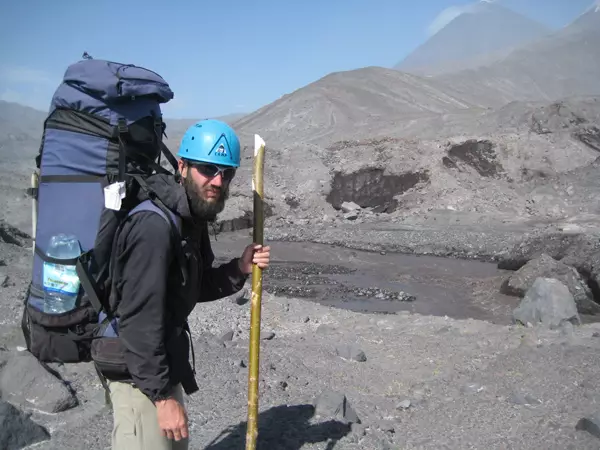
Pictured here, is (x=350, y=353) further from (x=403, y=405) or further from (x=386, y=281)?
(x=386, y=281)

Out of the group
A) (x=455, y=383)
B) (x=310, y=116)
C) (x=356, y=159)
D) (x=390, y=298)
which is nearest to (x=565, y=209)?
(x=356, y=159)

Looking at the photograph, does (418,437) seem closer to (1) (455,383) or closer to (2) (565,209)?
(1) (455,383)

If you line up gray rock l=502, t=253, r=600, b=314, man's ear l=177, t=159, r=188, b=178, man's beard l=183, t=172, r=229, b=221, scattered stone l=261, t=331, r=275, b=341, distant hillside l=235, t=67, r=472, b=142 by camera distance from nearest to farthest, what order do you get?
1. man's beard l=183, t=172, r=229, b=221
2. man's ear l=177, t=159, r=188, b=178
3. scattered stone l=261, t=331, r=275, b=341
4. gray rock l=502, t=253, r=600, b=314
5. distant hillside l=235, t=67, r=472, b=142

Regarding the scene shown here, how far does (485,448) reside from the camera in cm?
448

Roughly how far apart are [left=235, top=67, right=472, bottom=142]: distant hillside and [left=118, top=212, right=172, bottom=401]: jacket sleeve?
38.8 m

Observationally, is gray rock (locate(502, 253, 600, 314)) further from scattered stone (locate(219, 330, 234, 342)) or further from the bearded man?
the bearded man

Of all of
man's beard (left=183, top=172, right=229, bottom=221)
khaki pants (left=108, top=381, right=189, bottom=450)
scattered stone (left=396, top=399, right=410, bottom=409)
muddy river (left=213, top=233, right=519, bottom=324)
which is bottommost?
muddy river (left=213, top=233, right=519, bottom=324)

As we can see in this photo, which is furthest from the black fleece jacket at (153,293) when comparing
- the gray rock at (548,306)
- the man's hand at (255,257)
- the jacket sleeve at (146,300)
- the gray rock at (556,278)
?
the gray rock at (556,278)

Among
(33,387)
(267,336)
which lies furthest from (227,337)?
(33,387)

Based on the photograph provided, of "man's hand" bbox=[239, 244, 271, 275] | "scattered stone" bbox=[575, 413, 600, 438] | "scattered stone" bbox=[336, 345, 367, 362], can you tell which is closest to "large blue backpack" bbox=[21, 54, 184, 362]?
"man's hand" bbox=[239, 244, 271, 275]

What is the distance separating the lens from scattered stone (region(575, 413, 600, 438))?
4.24 m

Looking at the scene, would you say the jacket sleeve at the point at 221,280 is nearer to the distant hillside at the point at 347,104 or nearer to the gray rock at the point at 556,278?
the gray rock at the point at 556,278

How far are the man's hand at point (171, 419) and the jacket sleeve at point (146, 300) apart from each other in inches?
2.0

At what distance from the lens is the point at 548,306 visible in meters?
9.43
